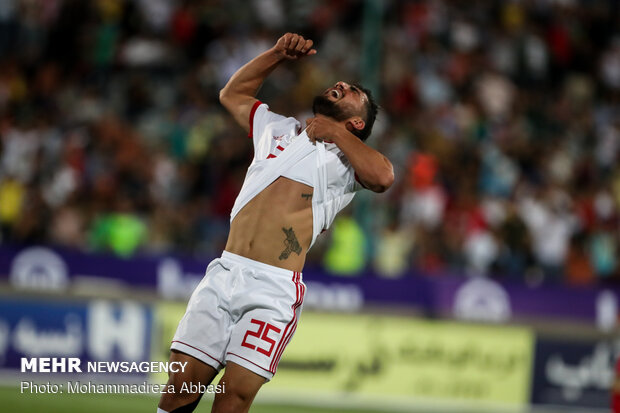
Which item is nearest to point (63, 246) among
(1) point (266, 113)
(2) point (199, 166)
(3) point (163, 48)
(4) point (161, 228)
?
(4) point (161, 228)

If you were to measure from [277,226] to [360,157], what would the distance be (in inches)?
25.5

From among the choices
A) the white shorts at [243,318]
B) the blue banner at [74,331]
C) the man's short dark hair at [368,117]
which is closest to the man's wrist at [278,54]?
the man's short dark hair at [368,117]

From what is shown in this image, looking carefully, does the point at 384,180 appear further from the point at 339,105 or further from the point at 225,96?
the point at 225,96

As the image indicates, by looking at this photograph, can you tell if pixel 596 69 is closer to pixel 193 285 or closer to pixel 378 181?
pixel 193 285

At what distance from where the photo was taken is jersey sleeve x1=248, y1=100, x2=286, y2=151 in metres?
6.38

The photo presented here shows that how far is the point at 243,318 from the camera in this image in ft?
19.1

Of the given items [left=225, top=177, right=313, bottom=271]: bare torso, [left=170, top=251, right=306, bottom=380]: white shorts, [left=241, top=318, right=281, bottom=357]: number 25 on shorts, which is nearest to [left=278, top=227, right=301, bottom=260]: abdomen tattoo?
[left=225, top=177, right=313, bottom=271]: bare torso

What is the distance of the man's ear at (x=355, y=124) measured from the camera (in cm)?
625

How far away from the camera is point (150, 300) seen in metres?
12.2

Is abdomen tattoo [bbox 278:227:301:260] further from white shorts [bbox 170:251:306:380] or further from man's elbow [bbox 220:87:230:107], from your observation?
man's elbow [bbox 220:87:230:107]

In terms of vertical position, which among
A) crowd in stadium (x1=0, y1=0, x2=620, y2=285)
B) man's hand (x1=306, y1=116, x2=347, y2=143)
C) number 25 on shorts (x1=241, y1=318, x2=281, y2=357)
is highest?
crowd in stadium (x1=0, y1=0, x2=620, y2=285)

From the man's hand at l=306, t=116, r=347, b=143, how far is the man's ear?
0.14 m

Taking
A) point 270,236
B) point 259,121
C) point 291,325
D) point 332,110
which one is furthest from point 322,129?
point 291,325

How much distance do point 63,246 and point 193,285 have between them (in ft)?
6.45
